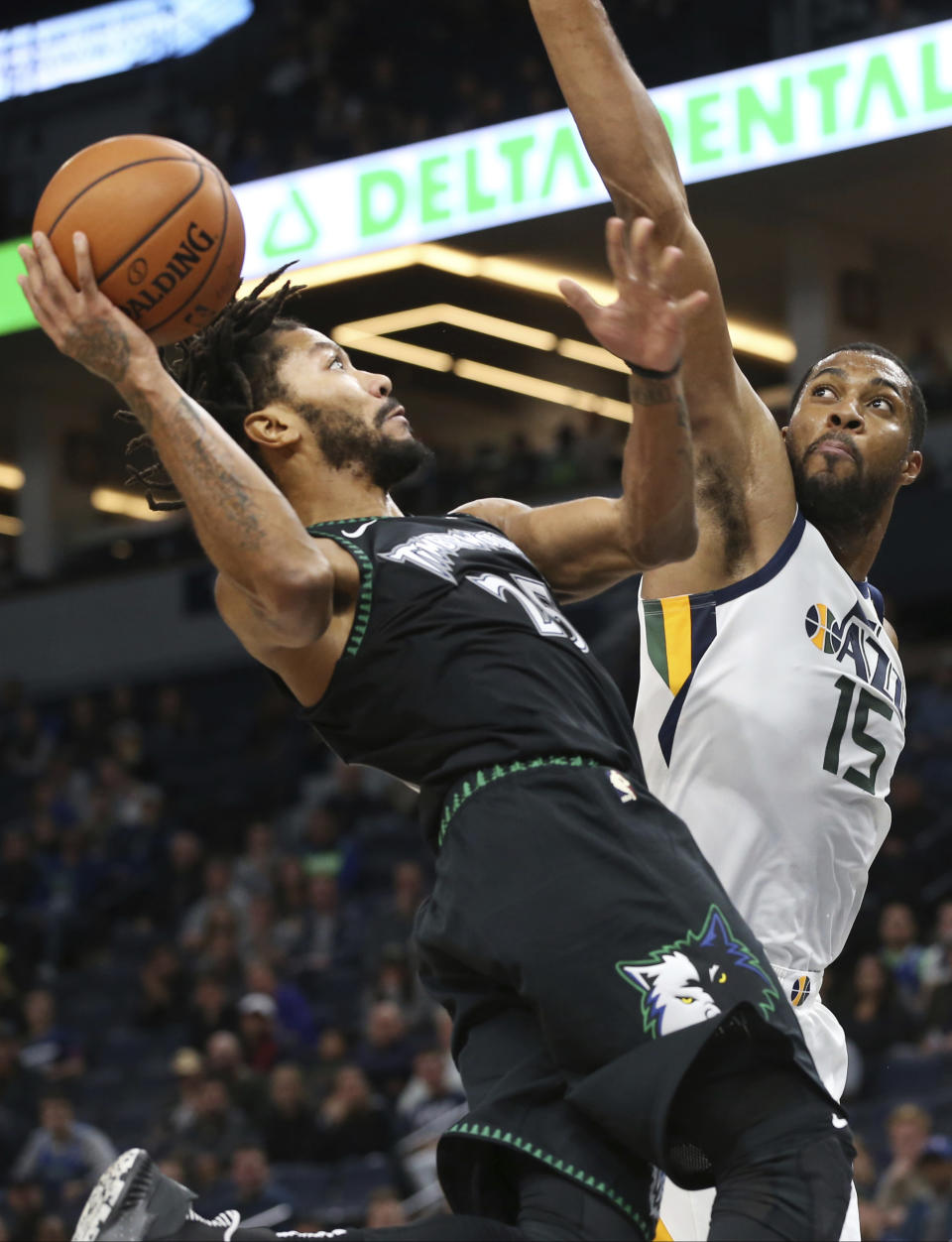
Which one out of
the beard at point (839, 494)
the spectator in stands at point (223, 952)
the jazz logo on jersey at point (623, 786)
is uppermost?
the beard at point (839, 494)

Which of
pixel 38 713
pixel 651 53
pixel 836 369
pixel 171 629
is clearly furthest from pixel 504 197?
pixel 836 369

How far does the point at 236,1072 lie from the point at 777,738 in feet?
29.2

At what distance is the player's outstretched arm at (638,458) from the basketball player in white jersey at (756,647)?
0.47 meters

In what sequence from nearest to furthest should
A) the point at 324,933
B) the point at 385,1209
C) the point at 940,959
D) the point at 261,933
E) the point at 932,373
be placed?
the point at 385,1209 < the point at 940,959 < the point at 324,933 < the point at 261,933 < the point at 932,373

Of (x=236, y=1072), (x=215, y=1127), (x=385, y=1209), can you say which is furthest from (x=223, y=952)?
(x=385, y=1209)

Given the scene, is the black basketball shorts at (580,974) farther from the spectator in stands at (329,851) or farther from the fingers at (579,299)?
the spectator in stands at (329,851)

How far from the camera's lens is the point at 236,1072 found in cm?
1211

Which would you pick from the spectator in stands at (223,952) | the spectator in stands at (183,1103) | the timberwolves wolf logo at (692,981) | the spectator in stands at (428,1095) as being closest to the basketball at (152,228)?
the timberwolves wolf logo at (692,981)

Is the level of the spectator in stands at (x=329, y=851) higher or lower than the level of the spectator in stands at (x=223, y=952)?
higher

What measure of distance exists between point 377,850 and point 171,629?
5.86 m

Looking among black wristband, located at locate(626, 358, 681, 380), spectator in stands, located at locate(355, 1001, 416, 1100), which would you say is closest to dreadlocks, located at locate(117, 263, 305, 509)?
black wristband, located at locate(626, 358, 681, 380)

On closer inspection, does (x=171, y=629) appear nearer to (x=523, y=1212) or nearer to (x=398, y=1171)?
(x=398, y=1171)

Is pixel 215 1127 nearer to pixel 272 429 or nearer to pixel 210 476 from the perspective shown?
pixel 272 429

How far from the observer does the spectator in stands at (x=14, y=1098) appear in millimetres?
→ 12609
